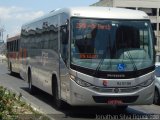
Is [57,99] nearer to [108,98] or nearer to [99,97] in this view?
[99,97]

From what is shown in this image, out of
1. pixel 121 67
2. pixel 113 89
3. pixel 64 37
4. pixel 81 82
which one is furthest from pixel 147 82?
pixel 64 37

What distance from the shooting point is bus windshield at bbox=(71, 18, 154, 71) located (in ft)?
43.8

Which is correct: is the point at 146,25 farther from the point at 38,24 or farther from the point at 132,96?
the point at 38,24

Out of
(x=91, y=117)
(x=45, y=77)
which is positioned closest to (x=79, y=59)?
(x=91, y=117)

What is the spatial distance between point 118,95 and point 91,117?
42.5 inches

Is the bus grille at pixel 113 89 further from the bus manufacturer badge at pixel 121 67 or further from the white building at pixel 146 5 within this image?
the white building at pixel 146 5

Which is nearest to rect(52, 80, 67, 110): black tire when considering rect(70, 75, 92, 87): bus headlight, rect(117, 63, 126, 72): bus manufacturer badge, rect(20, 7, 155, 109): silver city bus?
rect(20, 7, 155, 109): silver city bus

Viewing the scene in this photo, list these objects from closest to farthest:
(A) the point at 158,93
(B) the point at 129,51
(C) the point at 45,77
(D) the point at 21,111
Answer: (D) the point at 21,111
(B) the point at 129,51
(C) the point at 45,77
(A) the point at 158,93

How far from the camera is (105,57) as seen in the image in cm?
1338

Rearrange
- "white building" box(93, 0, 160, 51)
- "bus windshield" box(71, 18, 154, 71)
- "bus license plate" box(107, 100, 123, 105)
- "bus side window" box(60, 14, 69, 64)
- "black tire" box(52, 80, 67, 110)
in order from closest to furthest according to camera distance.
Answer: "bus license plate" box(107, 100, 123, 105) → "bus windshield" box(71, 18, 154, 71) → "bus side window" box(60, 14, 69, 64) → "black tire" box(52, 80, 67, 110) → "white building" box(93, 0, 160, 51)

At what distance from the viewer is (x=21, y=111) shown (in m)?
12.8

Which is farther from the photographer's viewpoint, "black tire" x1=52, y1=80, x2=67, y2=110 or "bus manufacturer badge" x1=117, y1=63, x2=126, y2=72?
"black tire" x1=52, y1=80, x2=67, y2=110

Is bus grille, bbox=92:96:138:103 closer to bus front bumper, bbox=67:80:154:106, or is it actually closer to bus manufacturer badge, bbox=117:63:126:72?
bus front bumper, bbox=67:80:154:106

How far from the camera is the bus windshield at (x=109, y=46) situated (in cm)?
1336
